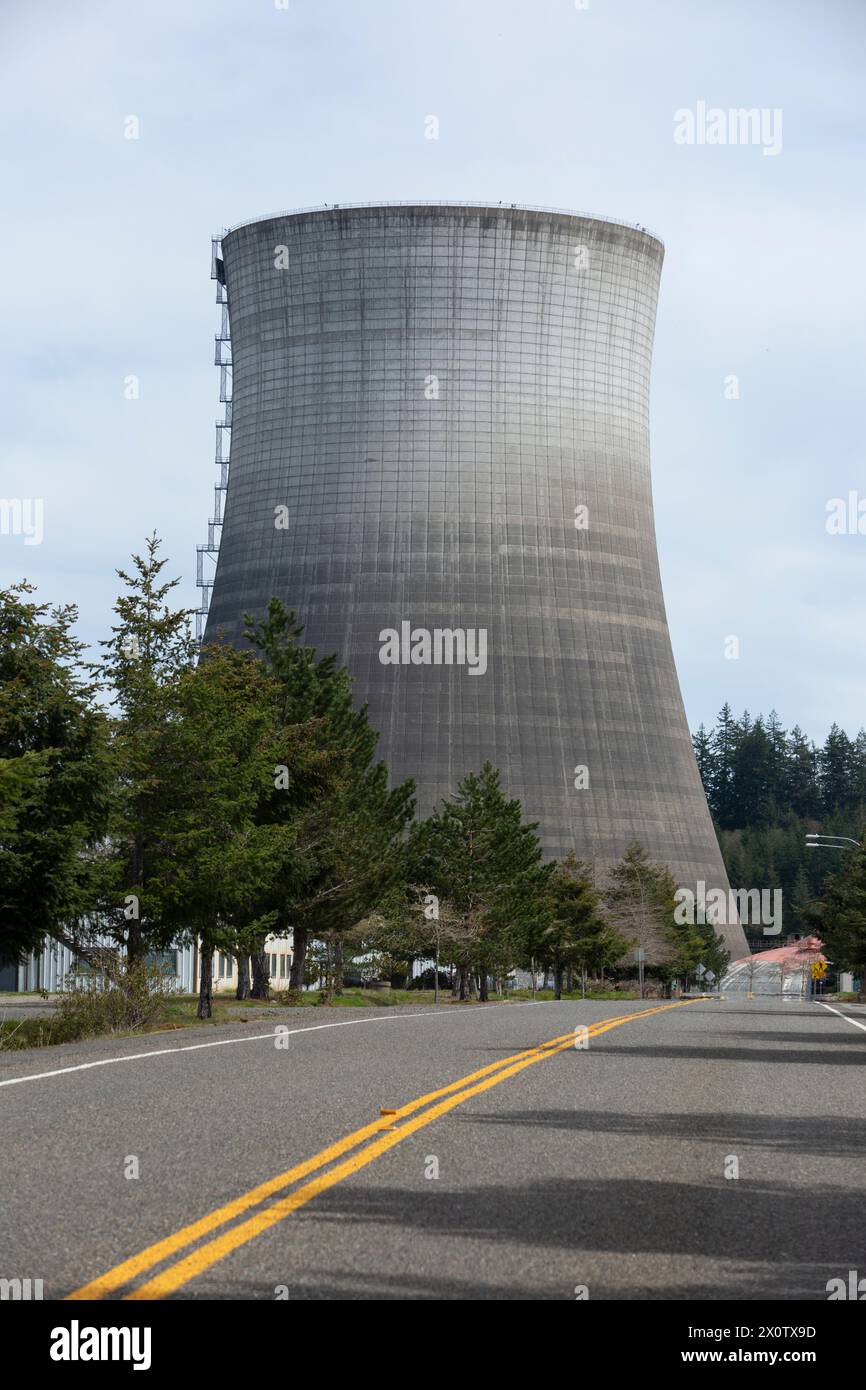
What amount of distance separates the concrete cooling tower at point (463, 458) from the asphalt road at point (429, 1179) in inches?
2343

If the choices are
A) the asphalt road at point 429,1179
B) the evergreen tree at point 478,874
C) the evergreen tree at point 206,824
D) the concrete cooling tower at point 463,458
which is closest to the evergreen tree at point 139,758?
Result: the evergreen tree at point 206,824

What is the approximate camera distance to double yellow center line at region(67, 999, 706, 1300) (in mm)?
6504

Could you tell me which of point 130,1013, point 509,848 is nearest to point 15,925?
point 130,1013

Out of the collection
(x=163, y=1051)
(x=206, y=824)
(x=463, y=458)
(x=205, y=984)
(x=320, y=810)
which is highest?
(x=463, y=458)

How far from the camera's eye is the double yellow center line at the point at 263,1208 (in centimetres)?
650

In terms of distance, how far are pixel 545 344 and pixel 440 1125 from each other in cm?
6679

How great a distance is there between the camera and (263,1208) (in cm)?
808

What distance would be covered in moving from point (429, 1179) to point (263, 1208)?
128cm

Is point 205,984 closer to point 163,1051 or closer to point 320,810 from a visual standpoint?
point 320,810

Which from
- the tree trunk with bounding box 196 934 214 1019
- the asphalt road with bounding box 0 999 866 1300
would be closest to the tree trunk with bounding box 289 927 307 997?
the tree trunk with bounding box 196 934 214 1019

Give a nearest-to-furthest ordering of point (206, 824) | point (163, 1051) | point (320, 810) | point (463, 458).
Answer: point (163, 1051)
point (206, 824)
point (320, 810)
point (463, 458)

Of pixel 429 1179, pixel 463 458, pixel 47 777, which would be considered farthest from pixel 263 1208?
pixel 463 458
